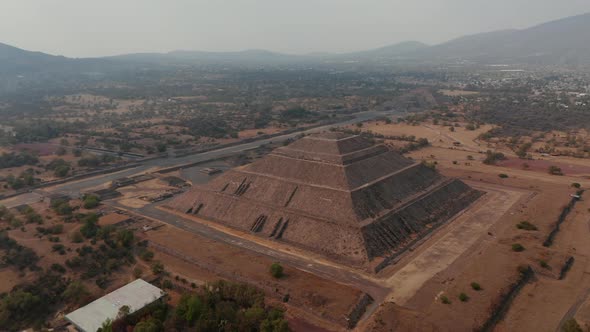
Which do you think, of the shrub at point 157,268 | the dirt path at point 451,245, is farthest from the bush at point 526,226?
the shrub at point 157,268

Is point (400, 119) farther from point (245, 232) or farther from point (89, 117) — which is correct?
point (89, 117)

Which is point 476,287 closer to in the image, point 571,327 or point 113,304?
point 571,327

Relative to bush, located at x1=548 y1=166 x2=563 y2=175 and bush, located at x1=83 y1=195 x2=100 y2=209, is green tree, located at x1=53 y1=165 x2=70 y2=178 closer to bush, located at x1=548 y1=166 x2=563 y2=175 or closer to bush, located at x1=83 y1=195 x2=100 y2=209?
bush, located at x1=83 y1=195 x2=100 y2=209

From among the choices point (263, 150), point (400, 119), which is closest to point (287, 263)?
point (263, 150)

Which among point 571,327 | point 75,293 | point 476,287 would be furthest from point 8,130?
point 571,327

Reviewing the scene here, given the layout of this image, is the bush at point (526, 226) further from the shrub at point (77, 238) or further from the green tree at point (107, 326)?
the shrub at point (77, 238)
